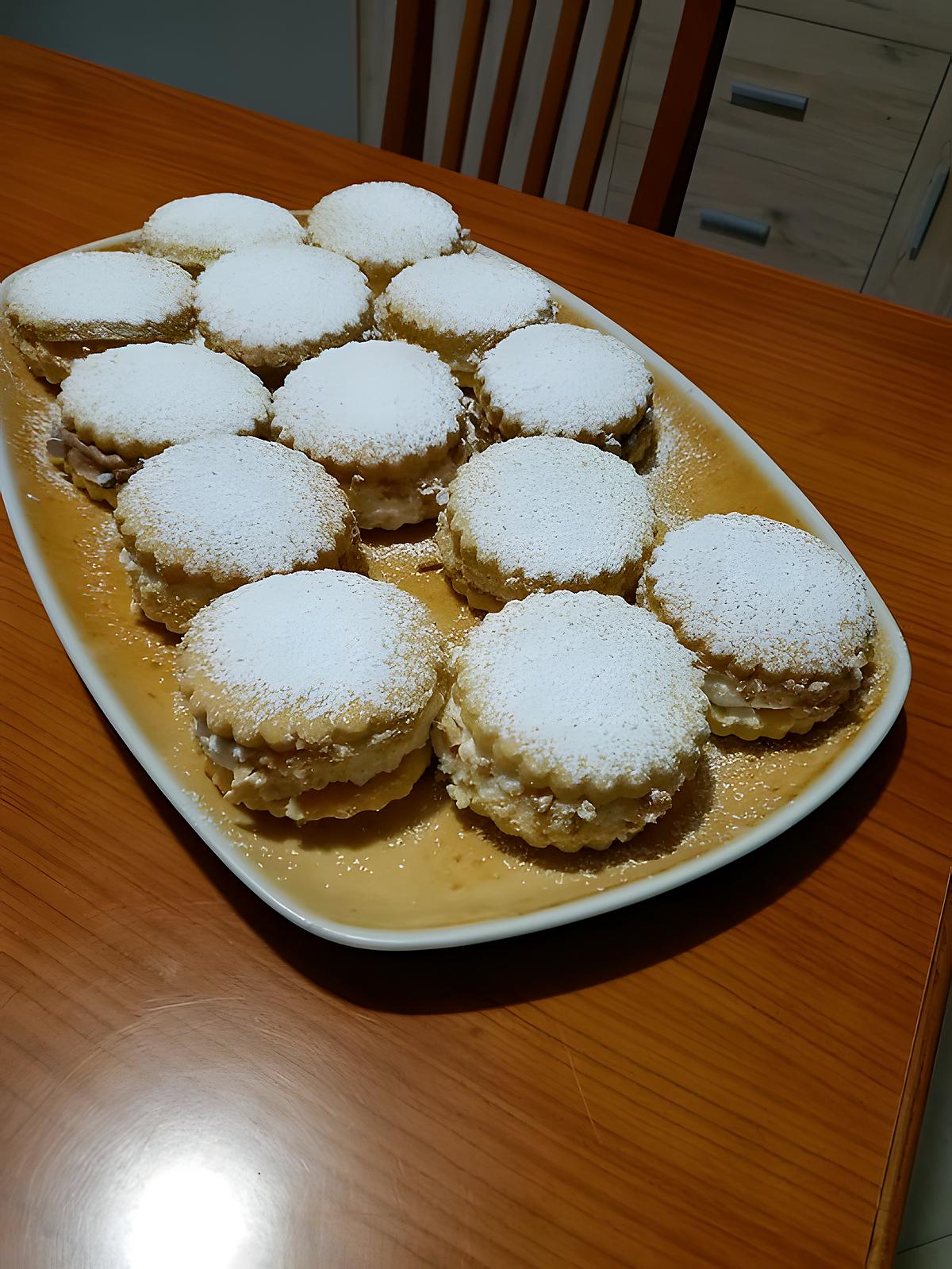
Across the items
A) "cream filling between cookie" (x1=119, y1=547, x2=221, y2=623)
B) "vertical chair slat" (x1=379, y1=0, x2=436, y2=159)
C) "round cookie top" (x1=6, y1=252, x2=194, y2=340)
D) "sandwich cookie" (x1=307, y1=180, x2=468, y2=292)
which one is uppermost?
"vertical chair slat" (x1=379, y1=0, x2=436, y2=159)

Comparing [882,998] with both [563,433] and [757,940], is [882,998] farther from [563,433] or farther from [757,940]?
[563,433]

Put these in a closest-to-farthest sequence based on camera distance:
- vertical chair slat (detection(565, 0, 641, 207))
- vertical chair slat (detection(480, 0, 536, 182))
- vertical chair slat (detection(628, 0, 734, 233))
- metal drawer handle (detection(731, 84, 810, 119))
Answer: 1. vertical chair slat (detection(628, 0, 734, 233))
2. vertical chair slat (detection(565, 0, 641, 207))
3. vertical chair slat (detection(480, 0, 536, 182))
4. metal drawer handle (detection(731, 84, 810, 119))

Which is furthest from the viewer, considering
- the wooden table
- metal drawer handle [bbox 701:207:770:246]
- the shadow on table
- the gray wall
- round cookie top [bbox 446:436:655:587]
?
the gray wall

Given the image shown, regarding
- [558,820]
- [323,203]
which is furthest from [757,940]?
[323,203]

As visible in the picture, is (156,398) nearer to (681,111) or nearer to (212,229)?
(212,229)

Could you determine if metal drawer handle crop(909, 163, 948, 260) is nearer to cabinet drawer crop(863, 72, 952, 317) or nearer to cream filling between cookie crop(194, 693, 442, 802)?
cabinet drawer crop(863, 72, 952, 317)

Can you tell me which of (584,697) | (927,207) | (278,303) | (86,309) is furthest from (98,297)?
(927,207)

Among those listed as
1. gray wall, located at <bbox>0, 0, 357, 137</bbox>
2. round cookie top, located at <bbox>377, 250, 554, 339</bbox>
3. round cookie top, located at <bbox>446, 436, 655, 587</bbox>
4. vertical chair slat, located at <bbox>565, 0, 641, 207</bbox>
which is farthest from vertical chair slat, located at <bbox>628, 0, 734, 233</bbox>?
gray wall, located at <bbox>0, 0, 357, 137</bbox>
